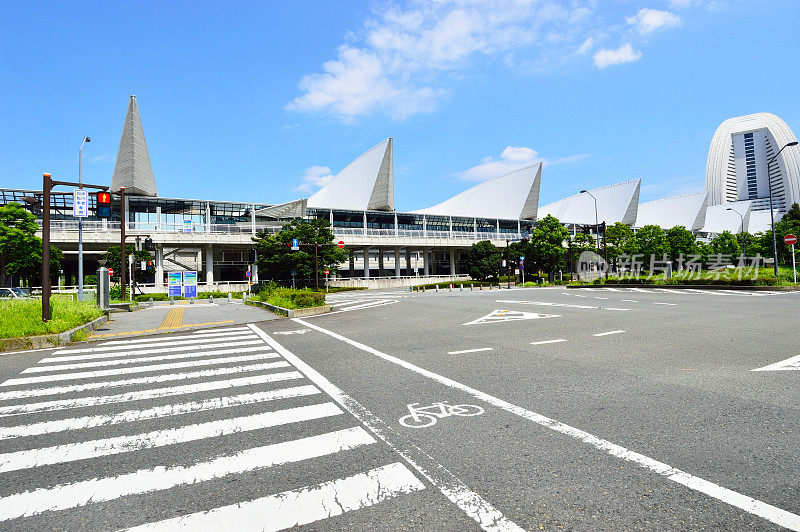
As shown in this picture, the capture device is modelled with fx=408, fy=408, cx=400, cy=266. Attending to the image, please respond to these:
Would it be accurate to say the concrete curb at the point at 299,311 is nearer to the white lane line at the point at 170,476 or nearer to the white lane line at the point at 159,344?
the white lane line at the point at 159,344

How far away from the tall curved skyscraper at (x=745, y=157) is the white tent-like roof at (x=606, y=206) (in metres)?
80.8

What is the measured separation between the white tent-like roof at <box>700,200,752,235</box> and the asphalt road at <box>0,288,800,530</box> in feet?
458

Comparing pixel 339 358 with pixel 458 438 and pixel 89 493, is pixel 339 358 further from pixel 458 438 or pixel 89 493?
pixel 89 493

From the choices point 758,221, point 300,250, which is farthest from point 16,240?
point 758,221

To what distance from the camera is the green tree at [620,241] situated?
63.6 meters

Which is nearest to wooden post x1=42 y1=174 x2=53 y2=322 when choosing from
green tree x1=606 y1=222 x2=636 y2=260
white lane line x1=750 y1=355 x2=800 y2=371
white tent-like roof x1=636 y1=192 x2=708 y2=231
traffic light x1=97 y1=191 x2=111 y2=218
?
traffic light x1=97 y1=191 x2=111 y2=218

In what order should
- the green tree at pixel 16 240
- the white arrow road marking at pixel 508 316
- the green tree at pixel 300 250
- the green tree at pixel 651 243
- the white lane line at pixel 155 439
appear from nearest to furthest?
the white lane line at pixel 155 439 < the white arrow road marking at pixel 508 316 < the green tree at pixel 16 240 < the green tree at pixel 300 250 < the green tree at pixel 651 243

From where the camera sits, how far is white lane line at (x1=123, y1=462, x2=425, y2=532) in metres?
2.59

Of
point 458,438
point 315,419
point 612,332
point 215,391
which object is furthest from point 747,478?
point 612,332

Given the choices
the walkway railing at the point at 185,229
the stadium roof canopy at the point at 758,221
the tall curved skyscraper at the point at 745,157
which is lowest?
the walkway railing at the point at 185,229

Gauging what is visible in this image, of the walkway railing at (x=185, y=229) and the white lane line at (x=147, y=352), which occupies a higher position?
the walkway railing at (x=185, y=229)

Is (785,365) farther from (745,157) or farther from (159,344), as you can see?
(745,157)

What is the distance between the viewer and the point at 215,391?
19.2ft

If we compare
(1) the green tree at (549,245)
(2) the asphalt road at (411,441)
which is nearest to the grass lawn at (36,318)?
(2) the asphalt road at (411,441)
